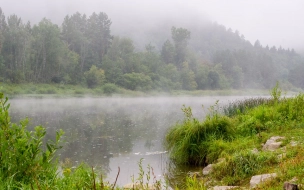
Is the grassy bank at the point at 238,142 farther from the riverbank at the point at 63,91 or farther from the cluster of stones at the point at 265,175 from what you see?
the riverbank at the point at 63,91

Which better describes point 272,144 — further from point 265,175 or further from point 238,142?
point 265,175

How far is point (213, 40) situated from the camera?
525 ft

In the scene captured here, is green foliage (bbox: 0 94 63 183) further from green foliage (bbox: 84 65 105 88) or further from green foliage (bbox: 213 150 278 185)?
green foliage (bbox: 84 65 105 88)

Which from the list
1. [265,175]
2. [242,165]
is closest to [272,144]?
[242,165]

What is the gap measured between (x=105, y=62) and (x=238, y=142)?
55702mm

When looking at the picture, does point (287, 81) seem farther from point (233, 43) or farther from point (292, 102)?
point (292, 102)

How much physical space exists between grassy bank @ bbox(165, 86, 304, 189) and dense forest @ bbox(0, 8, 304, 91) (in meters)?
45.3

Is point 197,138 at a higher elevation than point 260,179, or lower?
lower

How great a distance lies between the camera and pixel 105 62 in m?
60.9

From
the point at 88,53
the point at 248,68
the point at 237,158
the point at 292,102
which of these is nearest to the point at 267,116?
the point at 292,102

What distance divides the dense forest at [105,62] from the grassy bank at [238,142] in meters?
45.3

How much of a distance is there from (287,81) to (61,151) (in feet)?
306

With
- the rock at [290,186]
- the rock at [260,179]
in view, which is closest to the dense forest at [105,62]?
the rock at [260,179]

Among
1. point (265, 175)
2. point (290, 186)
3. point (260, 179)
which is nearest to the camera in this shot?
point (290, 186)
